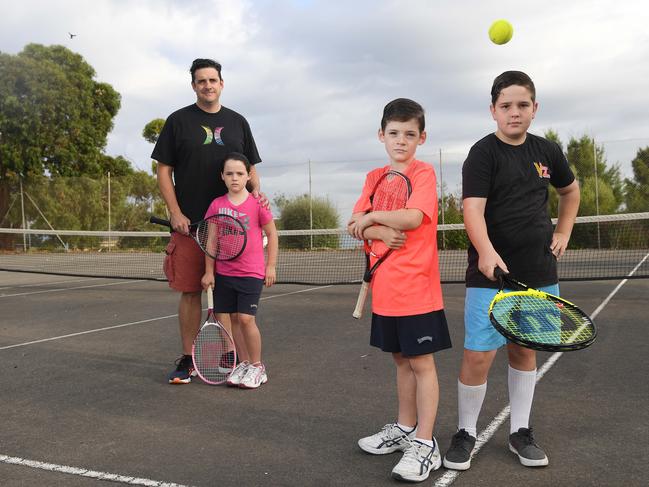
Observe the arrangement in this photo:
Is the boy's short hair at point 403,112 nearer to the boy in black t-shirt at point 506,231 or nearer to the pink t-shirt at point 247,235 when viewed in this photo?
the boy in black t-shirt at point 506,231

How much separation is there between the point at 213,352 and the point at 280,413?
1017 millimetres

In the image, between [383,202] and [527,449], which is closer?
[527,449]

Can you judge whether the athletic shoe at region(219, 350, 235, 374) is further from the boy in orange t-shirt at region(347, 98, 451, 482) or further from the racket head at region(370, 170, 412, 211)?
the racket head at region(370, 170, 412, 211)

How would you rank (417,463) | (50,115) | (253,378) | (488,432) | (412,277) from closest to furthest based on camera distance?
1. (417,463)
2. (412,277)
3. (488,432)
4. (253,378)
5. (50,115)

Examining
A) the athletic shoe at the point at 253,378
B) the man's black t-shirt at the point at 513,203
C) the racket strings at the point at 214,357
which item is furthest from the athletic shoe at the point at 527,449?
the racket strings at the point at 214,357

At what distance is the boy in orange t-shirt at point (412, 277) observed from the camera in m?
2.97

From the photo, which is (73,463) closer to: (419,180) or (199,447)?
(199,447)

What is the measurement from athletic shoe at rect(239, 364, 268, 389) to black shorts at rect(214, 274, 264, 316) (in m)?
0.38

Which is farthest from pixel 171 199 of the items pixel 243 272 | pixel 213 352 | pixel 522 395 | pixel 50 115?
pixel 50 115

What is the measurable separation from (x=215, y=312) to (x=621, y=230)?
16.6 metres

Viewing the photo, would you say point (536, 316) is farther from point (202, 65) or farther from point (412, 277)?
point (202, 65)

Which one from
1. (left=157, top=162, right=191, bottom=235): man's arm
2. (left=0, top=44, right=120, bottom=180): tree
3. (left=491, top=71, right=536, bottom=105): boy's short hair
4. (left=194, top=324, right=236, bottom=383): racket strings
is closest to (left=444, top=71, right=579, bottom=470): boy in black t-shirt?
(left=491, top=71, right=536, bottom=105): boy's short hair

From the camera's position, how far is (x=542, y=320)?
2922 mm

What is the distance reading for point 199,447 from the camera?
3.38 m
